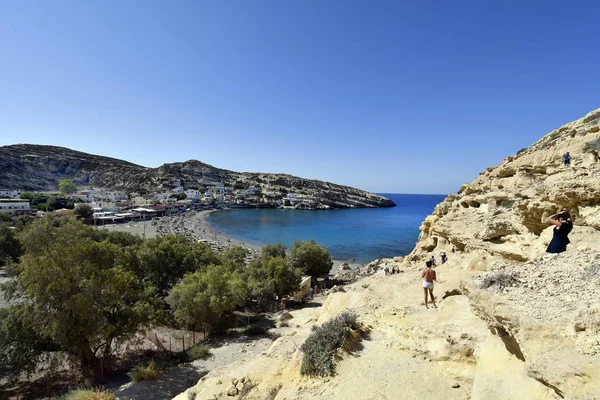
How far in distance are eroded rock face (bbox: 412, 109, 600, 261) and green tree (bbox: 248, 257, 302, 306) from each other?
11.3m

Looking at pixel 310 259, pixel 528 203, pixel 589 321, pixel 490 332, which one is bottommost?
pixel 310 259

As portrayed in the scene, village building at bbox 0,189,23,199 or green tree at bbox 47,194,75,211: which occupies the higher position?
village building at bbox 0,189,23,199

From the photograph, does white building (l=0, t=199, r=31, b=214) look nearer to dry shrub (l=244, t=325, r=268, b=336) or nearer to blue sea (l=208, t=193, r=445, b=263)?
blue sea (l=208, t=193, r=445, b=263)

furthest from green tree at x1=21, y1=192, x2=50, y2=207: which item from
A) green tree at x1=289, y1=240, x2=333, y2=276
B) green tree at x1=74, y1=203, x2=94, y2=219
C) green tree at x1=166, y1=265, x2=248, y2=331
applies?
green tree at x1=166, y1=265, x2=248, y2=331

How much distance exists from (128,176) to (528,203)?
523 ft

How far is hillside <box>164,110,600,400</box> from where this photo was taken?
3.69 m

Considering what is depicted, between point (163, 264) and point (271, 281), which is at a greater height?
point (163, 264)

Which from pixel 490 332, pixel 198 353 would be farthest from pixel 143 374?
pixel 490 332

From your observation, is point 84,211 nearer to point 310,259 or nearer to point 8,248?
point 8,248

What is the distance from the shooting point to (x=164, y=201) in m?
103

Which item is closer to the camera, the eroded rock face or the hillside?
the hillside

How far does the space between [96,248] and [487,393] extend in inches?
597

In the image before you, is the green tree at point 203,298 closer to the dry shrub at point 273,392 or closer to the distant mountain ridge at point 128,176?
the dry shrub at point 273,392

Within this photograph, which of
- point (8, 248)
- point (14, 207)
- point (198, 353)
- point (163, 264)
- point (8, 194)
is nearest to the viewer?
point (198, 353)
